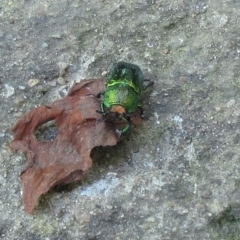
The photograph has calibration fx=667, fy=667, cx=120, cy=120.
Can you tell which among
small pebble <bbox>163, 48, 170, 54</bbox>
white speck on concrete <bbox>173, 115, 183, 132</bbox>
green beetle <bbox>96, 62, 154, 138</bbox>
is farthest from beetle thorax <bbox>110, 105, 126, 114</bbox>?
small pebble <bbox>163, 48, 170, 54</bbox>

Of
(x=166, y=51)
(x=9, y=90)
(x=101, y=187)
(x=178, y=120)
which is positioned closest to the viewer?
(x=101, y=187)

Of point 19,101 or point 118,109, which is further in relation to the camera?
point 19,101

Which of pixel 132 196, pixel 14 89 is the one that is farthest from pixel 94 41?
pixel 132 196

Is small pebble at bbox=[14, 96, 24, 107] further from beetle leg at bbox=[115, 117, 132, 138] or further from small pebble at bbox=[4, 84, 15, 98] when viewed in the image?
beetle leg at bbox=[115, 117, 132, 138]

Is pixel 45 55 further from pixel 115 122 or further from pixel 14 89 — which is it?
pixel 115 122

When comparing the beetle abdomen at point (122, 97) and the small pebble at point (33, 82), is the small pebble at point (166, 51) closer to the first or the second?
the beetle abdomen at point (122, 97)

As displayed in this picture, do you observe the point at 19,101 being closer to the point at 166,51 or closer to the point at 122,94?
the point at 122,94

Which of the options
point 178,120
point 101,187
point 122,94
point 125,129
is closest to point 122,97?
point 122,94

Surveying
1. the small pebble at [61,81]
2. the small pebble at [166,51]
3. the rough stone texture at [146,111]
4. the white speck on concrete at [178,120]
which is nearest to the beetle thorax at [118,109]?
the rough stone texture at [146,111]
